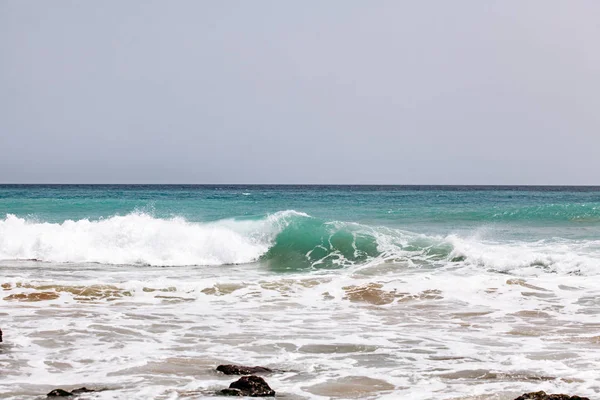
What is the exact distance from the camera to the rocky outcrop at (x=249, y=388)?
5.73m

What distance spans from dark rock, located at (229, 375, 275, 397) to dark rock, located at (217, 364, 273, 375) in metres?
0.64

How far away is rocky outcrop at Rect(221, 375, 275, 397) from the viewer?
5.73 metres

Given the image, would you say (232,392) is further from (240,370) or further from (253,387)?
(240,370)

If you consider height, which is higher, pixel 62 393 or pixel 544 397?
pixel 544 397

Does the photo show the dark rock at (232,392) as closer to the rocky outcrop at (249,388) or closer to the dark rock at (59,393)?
the rocky outcrop at (249,388)

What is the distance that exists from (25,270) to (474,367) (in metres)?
12.0

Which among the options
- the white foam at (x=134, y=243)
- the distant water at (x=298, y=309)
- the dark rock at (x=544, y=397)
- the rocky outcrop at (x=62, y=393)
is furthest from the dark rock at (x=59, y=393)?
the white foam at (x=134, y=243)

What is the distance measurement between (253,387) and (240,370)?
0.76 metres

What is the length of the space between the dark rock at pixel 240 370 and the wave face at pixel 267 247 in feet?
33.6

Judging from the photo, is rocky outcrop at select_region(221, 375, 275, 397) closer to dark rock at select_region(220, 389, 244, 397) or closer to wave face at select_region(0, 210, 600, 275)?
dark rock at select_region(220, 389, 244, 397)

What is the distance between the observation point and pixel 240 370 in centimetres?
652

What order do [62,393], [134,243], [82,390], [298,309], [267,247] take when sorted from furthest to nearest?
[267,247] → [134,243] → [298,309] → [82,390] → [62,393]

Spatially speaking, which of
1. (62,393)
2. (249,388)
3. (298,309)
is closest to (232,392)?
(249,388)

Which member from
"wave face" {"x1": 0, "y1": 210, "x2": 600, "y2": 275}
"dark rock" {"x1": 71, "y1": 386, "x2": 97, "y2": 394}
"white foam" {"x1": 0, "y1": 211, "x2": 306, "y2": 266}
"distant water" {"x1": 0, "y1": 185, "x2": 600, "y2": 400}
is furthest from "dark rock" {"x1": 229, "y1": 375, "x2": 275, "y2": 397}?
"white foam" {"x1": 0, "y1": 211, "x2": 306, "y2": 266}
